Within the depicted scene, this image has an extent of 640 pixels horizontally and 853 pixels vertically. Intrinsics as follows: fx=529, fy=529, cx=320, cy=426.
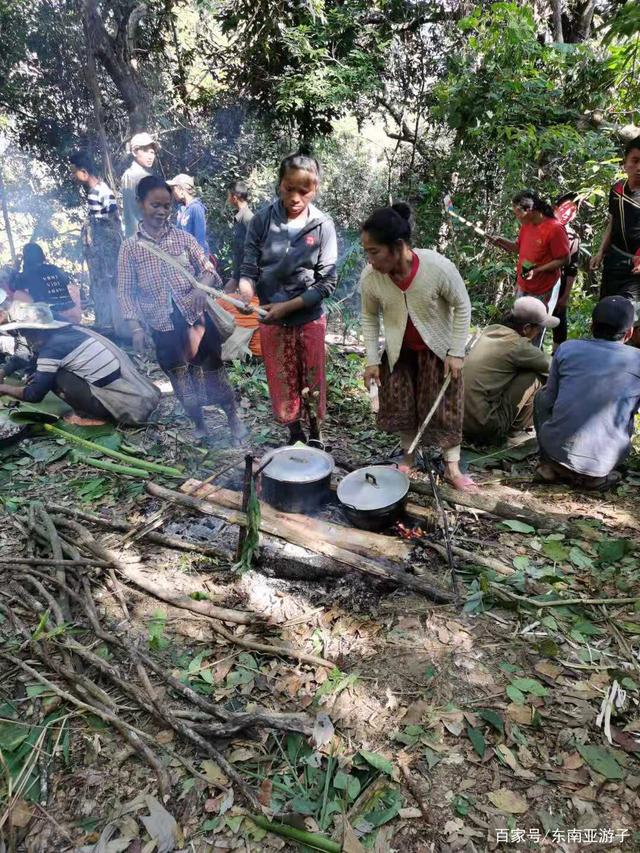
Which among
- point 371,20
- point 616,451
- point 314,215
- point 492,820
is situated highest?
point 371,20

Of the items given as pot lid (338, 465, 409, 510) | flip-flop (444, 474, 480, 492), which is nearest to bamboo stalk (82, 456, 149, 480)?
pot lid (338, 465, 409, 510)

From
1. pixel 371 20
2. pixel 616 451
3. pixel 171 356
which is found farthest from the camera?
pixel 371 20

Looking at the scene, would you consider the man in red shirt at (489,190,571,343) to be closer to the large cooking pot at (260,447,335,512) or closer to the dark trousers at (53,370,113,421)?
the large cooking pot at (260,447,335,512)

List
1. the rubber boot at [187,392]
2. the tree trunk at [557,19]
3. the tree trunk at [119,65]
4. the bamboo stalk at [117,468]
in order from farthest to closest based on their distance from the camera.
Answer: the tree trunk at [557,19] < the tree trunk at [119,65] < the rubber boot at [187,392] < the bamboo stalk at [117,468]

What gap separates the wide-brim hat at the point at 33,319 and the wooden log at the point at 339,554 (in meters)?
2.54

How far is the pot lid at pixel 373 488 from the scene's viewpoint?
344 centimetres

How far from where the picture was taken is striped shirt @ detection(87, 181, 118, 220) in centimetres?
730

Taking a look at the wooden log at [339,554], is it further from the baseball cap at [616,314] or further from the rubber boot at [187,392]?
the baseball cap at [616,314]

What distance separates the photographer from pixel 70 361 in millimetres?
4906

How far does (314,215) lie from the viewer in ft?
13.2

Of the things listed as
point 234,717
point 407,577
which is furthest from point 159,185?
point 234,717

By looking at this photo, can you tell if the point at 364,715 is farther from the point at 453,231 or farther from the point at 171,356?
the point at 453,231

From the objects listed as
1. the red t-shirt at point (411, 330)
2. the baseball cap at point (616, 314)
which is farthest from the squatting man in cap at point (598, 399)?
the red t-shirt at point (411, 330)

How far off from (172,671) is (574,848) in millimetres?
1836
